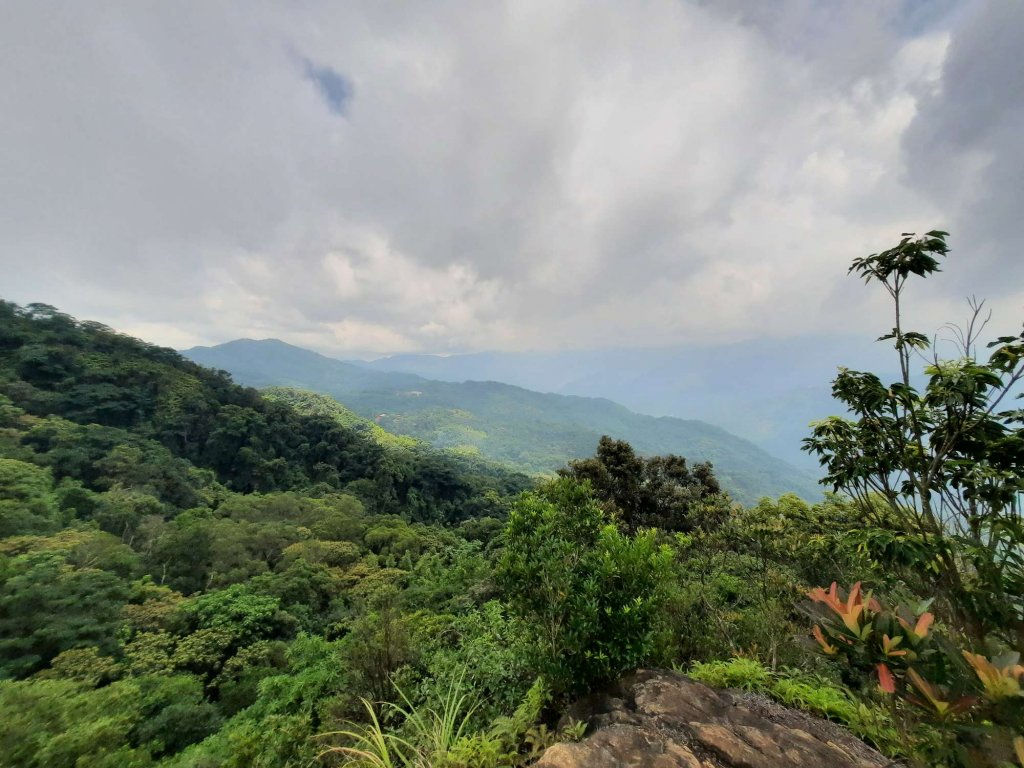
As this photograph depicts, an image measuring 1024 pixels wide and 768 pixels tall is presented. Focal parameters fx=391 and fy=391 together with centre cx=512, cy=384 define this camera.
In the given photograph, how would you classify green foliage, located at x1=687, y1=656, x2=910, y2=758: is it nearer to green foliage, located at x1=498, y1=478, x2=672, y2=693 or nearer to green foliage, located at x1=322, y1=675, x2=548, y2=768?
green foliage, located at x1=498, y1=478, x2=672, y2=693

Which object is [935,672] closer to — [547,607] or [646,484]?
[547,607]

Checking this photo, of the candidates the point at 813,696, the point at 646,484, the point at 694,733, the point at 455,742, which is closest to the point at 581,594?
the point at 694,733

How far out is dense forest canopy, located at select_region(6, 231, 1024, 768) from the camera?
2564 millimetres

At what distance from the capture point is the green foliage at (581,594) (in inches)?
130

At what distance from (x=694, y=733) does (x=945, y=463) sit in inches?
117

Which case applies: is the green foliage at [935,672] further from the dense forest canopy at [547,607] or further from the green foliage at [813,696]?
the green foliage at [813,696]

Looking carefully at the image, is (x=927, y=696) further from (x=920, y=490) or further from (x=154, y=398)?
(x=154, y=398)

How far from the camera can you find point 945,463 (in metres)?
3.23

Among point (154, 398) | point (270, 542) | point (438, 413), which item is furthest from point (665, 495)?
point (438, 413)

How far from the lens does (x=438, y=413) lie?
584 feet

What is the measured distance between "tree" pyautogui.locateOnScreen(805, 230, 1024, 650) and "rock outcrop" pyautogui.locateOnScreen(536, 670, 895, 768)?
130 cm

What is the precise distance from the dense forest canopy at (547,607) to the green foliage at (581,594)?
0.02 meters

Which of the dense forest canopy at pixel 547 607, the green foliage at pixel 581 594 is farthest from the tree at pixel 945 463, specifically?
the green foliage at pixel 581 594

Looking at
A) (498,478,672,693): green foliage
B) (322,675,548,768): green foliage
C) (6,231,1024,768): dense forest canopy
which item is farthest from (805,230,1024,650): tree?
(322,675,548,768): green foliage
